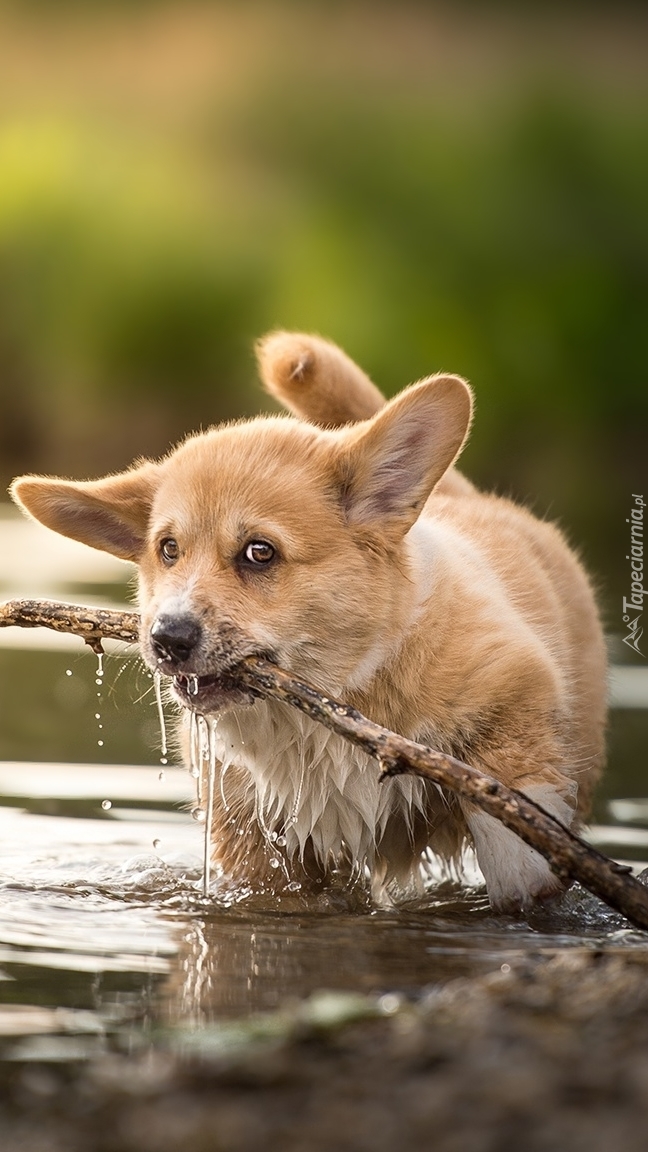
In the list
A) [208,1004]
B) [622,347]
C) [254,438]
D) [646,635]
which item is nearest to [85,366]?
[622,347]

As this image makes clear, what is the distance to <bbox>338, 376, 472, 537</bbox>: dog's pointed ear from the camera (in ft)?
12.9

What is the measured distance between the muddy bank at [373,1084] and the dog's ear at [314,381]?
8.29 ft

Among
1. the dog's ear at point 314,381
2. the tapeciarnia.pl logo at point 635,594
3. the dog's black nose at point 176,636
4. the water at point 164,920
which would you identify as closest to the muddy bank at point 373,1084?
the water at point 164,920

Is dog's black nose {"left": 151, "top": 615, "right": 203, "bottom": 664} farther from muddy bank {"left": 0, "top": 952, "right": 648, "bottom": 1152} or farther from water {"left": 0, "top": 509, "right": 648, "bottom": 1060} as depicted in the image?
muddy bank {"left": 0, "top": 952, "right": 648, "bottom": 1152}

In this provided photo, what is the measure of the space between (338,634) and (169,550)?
0.44m

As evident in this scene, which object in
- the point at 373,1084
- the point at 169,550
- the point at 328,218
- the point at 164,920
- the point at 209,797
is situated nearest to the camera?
the point at 373,1084

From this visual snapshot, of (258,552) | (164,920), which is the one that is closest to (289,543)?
(258,552)

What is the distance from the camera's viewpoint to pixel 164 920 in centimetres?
375

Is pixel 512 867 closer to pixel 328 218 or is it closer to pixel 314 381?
pixel 314 381

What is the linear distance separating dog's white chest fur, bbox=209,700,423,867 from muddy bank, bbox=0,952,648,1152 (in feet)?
3.92

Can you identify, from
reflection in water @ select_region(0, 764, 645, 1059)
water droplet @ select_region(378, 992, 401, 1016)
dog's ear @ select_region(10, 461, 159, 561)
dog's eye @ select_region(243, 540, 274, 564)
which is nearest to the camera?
water droplet @ select_region(378, 992, 401, 1016)

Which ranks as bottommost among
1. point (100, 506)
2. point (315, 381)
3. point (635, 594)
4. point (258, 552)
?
point (258, 552)

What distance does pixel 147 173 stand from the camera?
17.5 m

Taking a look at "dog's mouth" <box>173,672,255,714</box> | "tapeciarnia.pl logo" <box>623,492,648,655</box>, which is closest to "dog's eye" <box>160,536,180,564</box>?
"dog's mouth" <box>173,672,255,714</box>
